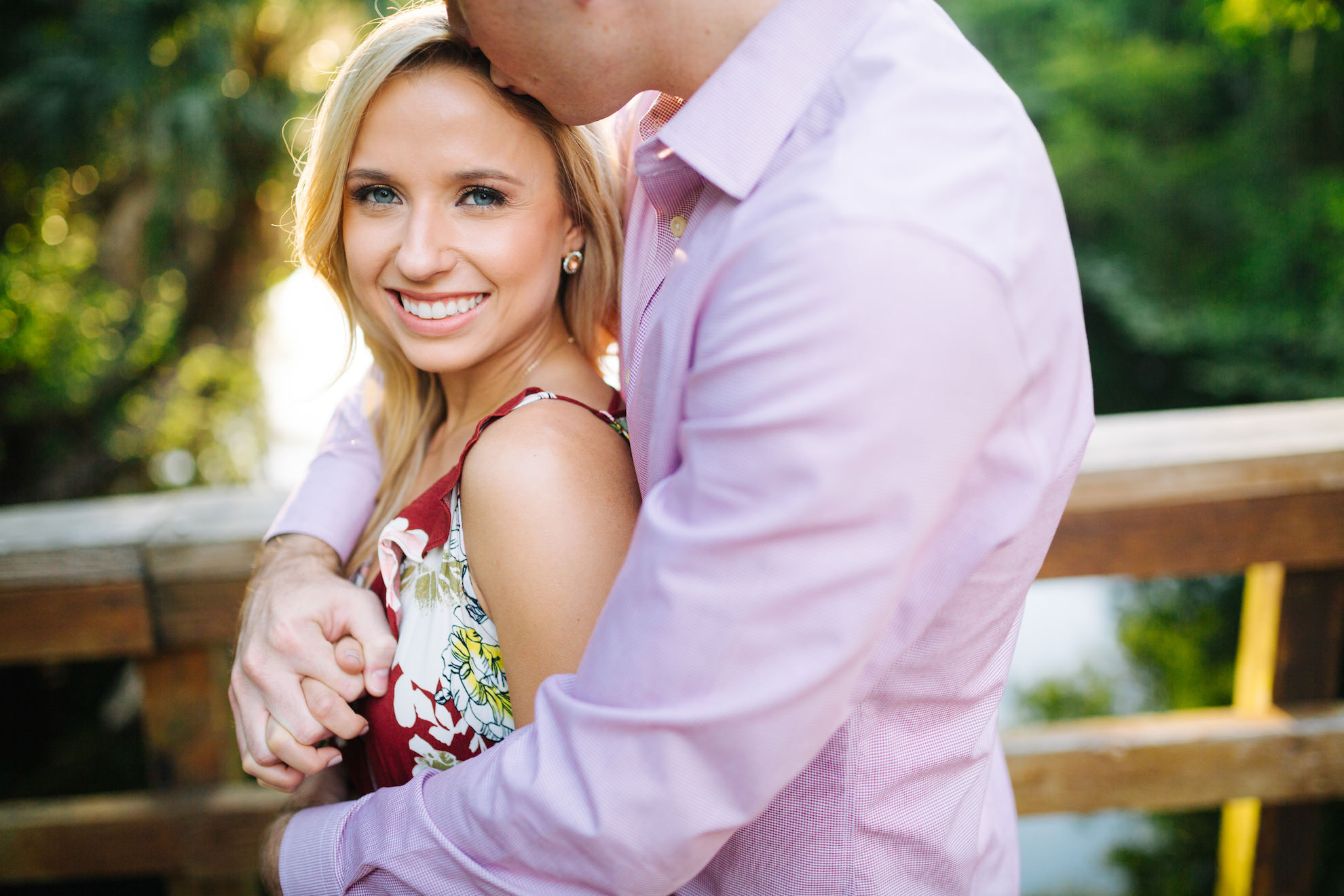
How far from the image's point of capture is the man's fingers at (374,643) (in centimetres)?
117

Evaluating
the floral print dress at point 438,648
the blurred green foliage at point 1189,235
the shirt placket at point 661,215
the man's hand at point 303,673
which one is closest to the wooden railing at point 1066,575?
the man's hand at point 303,673

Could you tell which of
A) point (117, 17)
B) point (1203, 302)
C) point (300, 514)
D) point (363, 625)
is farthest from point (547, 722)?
point (1203, 302)

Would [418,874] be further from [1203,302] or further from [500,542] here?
[1203,302]

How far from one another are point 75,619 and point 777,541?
1.42 m

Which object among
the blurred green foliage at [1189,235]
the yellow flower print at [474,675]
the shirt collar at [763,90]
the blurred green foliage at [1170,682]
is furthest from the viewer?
the blurred green foliage at [1189,235]

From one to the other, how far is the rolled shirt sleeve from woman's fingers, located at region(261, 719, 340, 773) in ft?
1.15

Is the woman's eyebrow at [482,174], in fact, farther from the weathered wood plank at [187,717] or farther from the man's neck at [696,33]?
the weathered wood plank at [187,717]

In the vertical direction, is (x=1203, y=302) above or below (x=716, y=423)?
below

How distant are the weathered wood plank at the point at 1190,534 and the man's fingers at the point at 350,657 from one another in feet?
3.57

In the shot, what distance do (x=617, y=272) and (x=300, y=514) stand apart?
0.62 metres

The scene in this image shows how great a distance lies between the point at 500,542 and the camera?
3.48 ft

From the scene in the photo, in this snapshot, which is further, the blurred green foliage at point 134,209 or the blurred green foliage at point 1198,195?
the blurred green foliage at point 1198,195

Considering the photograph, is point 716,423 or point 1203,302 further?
point 1203,302

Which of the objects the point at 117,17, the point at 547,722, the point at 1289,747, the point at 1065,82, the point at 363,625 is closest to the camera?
the point at 547,722
